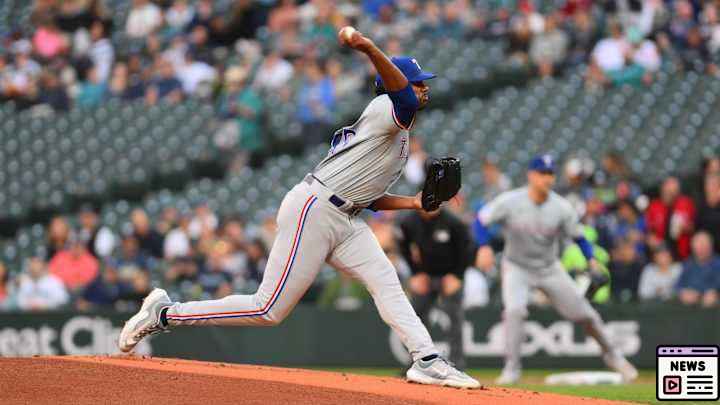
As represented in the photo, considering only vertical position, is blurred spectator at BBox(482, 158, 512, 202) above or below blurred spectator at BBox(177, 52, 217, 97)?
below

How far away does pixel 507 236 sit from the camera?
11.1m

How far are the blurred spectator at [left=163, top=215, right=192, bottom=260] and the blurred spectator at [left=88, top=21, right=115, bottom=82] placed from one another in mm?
4668

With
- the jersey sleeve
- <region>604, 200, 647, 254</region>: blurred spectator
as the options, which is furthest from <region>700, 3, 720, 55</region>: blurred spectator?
the jersey sleeve

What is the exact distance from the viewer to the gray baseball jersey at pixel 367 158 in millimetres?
6863

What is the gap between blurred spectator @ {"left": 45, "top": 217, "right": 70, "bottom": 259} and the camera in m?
15.3

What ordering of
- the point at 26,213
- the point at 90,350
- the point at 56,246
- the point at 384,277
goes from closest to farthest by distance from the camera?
the point at 384,277 < the point at 90,350 < the point at 56,246 < the point at 26,213

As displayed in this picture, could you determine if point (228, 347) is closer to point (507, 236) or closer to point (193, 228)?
point (193, 228)

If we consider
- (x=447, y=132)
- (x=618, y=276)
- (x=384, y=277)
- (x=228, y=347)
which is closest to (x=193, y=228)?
(x=228, y=347)

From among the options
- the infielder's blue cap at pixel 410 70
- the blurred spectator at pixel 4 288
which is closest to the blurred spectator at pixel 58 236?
the blurred spectator at pixel 4 288

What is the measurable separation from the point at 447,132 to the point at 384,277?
372 inches

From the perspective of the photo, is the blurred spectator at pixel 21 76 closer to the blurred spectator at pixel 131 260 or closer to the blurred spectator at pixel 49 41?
the blurred spectator at pixel 49 41

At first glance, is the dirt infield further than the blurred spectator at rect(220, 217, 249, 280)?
No

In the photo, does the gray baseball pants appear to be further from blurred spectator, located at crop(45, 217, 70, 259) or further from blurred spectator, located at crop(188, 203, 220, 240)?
blurred spectator, located at crop(45, 217, 70, 259)

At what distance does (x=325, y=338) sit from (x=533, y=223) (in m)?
3.49
